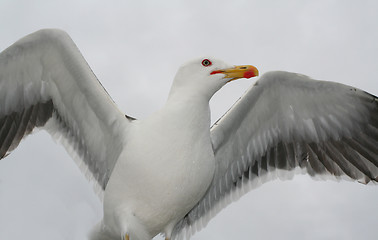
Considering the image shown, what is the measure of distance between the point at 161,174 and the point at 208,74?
140 cm

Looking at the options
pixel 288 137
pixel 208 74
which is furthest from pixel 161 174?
pixel 288 137

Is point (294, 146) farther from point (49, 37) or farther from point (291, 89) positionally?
point (49, 37)

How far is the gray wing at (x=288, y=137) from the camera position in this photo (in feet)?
21.5

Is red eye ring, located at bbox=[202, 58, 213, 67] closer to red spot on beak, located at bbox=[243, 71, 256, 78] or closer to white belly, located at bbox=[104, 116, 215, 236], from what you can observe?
red spot on beak, located at bbox=[243, 71, 256, 78]

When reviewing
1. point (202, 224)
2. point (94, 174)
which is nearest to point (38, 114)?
point (94, 174)

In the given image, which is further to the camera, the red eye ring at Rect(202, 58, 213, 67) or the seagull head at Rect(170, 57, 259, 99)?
the red eye ring at Rect(202, 58, 213, 67)

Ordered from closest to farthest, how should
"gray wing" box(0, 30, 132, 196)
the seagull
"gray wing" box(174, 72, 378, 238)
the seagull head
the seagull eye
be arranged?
1. the seagull
2. the seagull head
3. the seagull eye
4. "gray wing" box(0, 30, 132, 196)
5. "gray wing" box(174, 72, 378, 238)

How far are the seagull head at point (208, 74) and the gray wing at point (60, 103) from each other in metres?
0.95

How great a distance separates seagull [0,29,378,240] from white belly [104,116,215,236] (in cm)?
1

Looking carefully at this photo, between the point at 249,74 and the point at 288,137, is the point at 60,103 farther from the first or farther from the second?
the point at 288,137

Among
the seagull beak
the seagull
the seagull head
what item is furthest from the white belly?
the seagull beak

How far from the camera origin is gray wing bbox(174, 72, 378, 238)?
6543mm

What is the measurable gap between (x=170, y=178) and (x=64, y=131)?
7.46ft

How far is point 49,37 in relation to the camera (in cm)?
628
